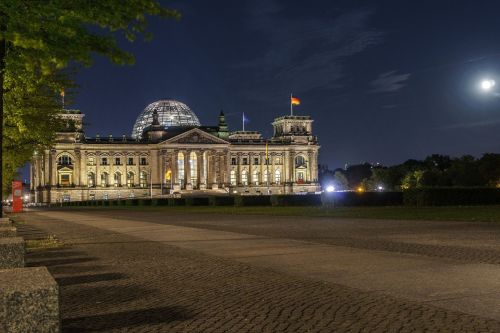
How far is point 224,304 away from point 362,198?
176ft

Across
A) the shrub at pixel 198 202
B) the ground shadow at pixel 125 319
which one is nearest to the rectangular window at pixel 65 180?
the shrub at pixel 198 202

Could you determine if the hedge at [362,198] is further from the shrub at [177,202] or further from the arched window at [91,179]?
the arched window at [91,179]

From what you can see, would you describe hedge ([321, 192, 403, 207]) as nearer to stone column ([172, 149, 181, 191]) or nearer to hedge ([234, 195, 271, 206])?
hedge ([234, 195, 271, 206])

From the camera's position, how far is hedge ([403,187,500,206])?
53375 millimetres

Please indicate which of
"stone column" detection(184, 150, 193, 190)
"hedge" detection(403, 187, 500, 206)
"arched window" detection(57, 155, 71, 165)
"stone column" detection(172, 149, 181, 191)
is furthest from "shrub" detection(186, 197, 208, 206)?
"arched window" detection(57, 155, 71, 165)

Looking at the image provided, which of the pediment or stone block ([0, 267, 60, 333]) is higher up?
the pediment

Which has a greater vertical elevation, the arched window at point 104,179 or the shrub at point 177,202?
the arched window at point 104,179

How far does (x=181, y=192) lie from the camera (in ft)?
619

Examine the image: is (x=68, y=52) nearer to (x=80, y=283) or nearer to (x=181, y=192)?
(x=80, y=283)

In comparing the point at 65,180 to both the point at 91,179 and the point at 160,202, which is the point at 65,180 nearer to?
the point at 91,179

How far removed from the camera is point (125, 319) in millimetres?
9984

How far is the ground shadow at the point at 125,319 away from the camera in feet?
31.1

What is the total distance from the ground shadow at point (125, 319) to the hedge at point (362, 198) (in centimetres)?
5107

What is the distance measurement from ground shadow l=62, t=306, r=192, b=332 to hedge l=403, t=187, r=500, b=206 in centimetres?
4572
